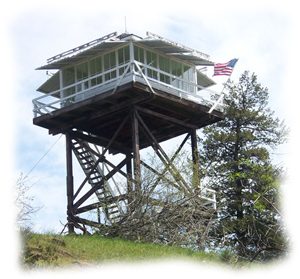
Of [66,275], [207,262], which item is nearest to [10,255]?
[66,275]

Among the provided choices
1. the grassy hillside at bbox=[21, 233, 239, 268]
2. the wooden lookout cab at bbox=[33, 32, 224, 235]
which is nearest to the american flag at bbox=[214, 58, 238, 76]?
the wooden lookout cab at bbox=[33, 32, 224, 235]

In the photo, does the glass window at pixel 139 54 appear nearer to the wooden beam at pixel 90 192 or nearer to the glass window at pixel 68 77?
the glass window at pixel 68 77

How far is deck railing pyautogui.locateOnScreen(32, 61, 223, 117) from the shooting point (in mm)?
26938

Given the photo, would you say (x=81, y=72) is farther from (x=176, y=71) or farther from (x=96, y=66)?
(x=176, y=71)

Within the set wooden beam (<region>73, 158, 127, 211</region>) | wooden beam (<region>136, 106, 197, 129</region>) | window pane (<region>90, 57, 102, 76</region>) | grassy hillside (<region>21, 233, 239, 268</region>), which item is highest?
window pane (<region>90, 57, 102, 76</region>)

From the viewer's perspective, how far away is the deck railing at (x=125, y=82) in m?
26.9

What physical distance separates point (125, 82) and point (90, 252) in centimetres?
1019

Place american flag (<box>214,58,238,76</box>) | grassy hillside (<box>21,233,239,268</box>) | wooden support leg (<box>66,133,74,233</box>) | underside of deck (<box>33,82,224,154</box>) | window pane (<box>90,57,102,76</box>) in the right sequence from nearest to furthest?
grassy hillside (<box>21,233,239,268</box>), underside of deck (<box>33,82,224,154</box>), wooden support leg (<box>66,133,74,233</box>), american flag (<box>214,58,238,76</box>), window pane (<box>90,57,102,76</box>)

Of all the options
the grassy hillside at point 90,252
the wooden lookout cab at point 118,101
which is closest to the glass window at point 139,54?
the wooden lookout cab at point 118,101

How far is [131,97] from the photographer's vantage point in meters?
27.6

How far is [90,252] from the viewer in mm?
18188

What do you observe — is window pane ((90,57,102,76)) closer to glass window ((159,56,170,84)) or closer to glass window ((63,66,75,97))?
glass window ((63,66,75,97))

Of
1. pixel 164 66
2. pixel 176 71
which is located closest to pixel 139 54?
pixel 164 66

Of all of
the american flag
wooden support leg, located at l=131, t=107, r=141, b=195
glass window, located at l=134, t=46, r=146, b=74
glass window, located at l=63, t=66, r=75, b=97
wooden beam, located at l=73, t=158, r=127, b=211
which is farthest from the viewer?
glass window, located at l=63, t=66, r=75, b=97
